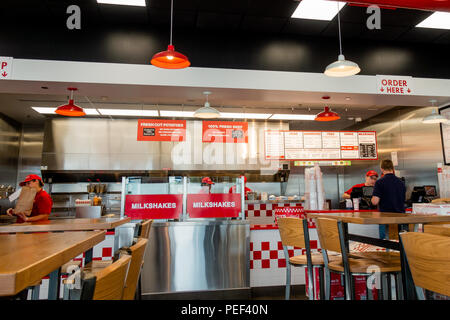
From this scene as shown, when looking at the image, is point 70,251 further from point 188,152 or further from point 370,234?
point 188,152

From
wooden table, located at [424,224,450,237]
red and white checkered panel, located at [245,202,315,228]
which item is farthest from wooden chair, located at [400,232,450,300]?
red and white checkered panel, located at [245,202,315,228]

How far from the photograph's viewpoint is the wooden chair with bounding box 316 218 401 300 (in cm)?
193

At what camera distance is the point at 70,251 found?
1291 millimetres

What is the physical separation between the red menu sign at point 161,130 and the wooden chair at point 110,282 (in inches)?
208

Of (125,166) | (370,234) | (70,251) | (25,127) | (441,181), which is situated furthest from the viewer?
(25,127)

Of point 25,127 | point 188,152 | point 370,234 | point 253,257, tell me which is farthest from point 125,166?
point 370,234

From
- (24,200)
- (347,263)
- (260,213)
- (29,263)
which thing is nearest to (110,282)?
(29,263)

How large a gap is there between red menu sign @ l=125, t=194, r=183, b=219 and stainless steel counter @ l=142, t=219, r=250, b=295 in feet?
0.40

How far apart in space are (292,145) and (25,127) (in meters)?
7.33

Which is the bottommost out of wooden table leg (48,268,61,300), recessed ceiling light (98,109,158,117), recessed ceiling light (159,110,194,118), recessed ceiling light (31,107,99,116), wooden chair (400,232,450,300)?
wooden table leg (48,268,61,300)

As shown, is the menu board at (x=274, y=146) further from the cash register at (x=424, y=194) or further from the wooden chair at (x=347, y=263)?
the wooden chair at (x=347, y=263)

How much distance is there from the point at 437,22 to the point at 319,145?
133 inches

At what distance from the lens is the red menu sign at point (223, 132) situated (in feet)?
20.6

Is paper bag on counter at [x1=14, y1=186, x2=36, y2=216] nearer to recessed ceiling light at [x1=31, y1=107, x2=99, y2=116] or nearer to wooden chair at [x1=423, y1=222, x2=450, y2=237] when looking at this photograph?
wooden chair at [x1=423, y1=222, x2=450, y2=237]
